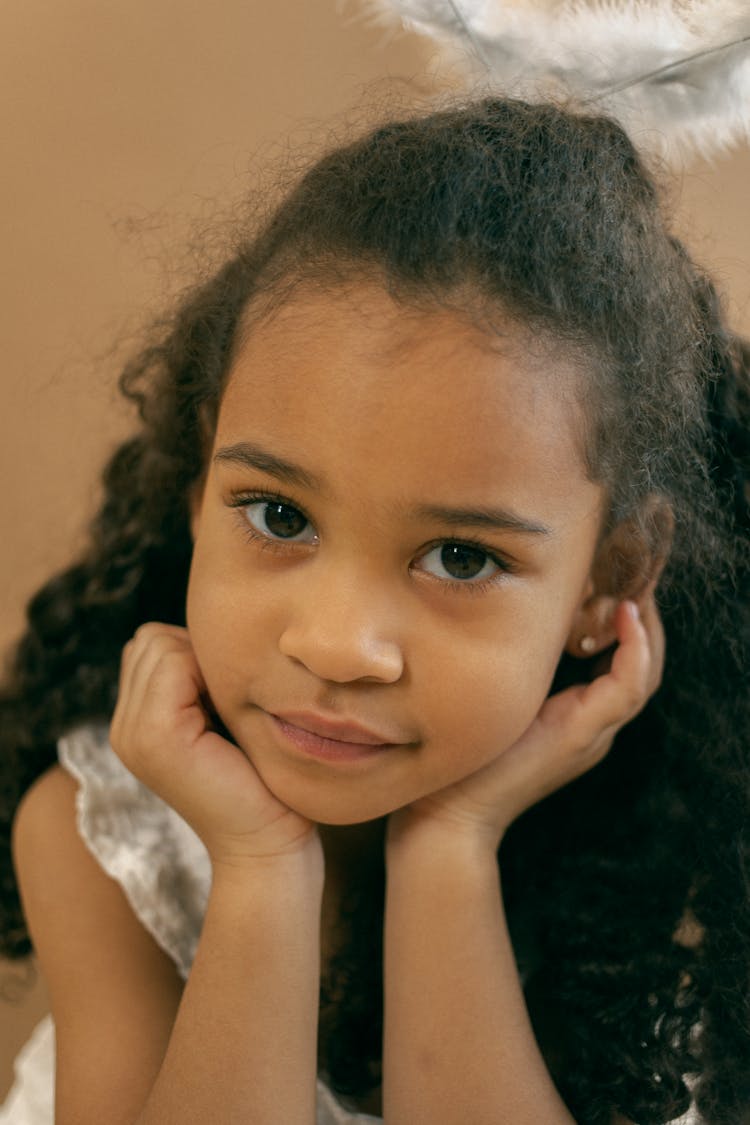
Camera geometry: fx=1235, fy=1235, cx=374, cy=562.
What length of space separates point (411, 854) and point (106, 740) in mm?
335

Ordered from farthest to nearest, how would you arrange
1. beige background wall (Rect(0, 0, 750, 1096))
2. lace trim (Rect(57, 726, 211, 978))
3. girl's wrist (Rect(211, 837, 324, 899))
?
beige background wall (Rect(0, 0, 750, 1096)) → lace trim (Rect(57, 726, 211, 978)) → girl's wrist (Rect(211, 837, 324, 899))

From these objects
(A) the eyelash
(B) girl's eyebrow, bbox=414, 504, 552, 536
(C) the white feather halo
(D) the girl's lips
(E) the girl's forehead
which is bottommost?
(D) the girl's lips

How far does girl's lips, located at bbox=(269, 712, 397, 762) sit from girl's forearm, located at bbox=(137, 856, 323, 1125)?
9 centimetres

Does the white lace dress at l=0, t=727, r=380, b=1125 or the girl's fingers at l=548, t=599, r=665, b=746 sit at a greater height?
the girl's fingers at l=548, t=599, r=665, b=746

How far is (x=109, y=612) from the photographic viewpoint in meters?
1.11

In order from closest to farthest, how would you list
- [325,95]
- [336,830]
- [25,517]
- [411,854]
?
[411,854] < [336,830] < [325,95] < [25,517]

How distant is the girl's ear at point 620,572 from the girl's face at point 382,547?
1.7 inches

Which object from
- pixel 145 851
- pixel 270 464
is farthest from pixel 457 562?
pixel 145 851

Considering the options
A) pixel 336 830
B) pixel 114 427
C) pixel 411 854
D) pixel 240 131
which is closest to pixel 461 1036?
pixel 411 854

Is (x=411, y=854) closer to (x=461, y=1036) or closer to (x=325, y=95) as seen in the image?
(x=461, y=1036)

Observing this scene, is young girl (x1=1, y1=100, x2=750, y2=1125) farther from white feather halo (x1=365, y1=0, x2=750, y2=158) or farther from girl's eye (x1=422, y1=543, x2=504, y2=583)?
white feather halo (x1=365, y1=0, x2=750, y2=158)

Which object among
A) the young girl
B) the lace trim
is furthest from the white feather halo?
the lace trim

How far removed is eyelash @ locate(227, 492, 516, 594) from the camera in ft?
2.63

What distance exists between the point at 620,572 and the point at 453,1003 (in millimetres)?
341
